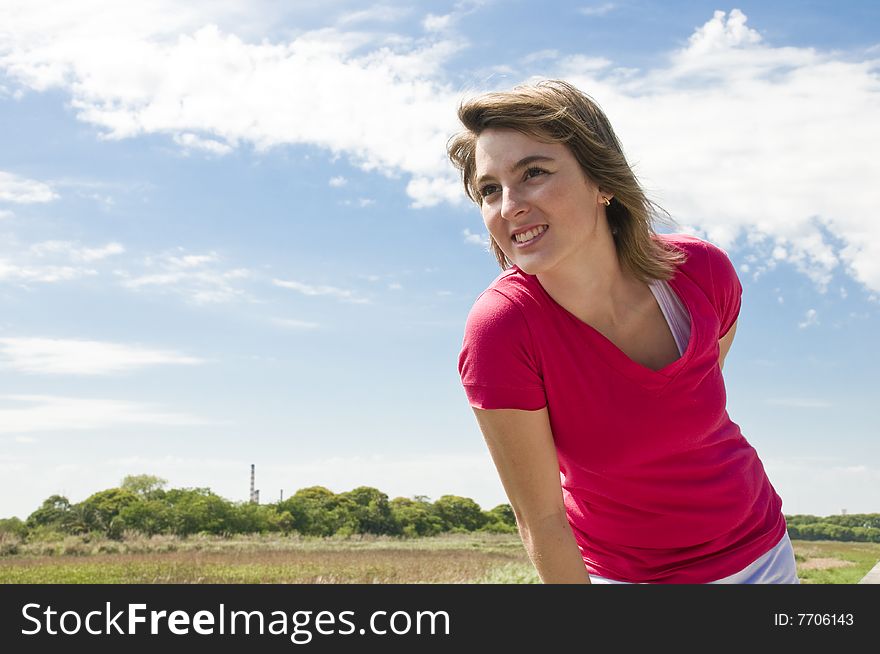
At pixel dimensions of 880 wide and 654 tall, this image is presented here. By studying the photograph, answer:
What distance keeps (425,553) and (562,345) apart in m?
11.7

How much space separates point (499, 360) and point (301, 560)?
11.6 metres

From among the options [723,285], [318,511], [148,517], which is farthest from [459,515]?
[723,285]

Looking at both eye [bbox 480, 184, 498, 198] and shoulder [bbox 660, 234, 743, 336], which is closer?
eye [bbox 480, 184, 498, 198]

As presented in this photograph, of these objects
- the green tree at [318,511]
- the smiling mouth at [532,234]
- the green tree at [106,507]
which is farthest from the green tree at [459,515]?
the smiling mouth at [532,234]

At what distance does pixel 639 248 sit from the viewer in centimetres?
228

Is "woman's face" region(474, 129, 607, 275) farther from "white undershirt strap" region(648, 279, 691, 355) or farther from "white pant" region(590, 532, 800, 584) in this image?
"white pant" region(590, 532, 800, 584)

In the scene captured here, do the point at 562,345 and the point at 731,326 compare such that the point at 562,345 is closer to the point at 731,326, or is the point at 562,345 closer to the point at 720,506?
the point at 720,506

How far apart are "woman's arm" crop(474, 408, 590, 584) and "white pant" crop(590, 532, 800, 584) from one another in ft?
0.77

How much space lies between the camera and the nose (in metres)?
1.99

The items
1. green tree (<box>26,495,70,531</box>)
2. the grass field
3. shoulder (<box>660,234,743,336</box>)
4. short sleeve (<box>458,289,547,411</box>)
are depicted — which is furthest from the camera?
green tree (<box>26,495,70,531</box>)

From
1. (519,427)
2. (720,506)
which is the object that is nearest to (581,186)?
(519,427)

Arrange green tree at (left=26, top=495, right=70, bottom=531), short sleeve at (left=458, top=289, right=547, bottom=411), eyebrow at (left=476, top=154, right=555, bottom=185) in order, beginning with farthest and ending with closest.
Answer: green tree at (left=26, top=495, right=70, bottom=531) → eyebrow at (left=476, top=154, right=555, bottom=185) → short sleeve at (left=458, top=289, right=547, bottom=411)

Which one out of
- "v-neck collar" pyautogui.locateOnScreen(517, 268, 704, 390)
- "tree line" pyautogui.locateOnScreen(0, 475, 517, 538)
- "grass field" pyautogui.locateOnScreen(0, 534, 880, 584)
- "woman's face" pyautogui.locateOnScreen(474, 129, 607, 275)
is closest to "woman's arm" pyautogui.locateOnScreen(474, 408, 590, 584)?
"v-neck collar" pyautogui.locateOnScreen(517, 268, 704, 390)

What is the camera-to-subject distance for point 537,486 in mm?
1972
